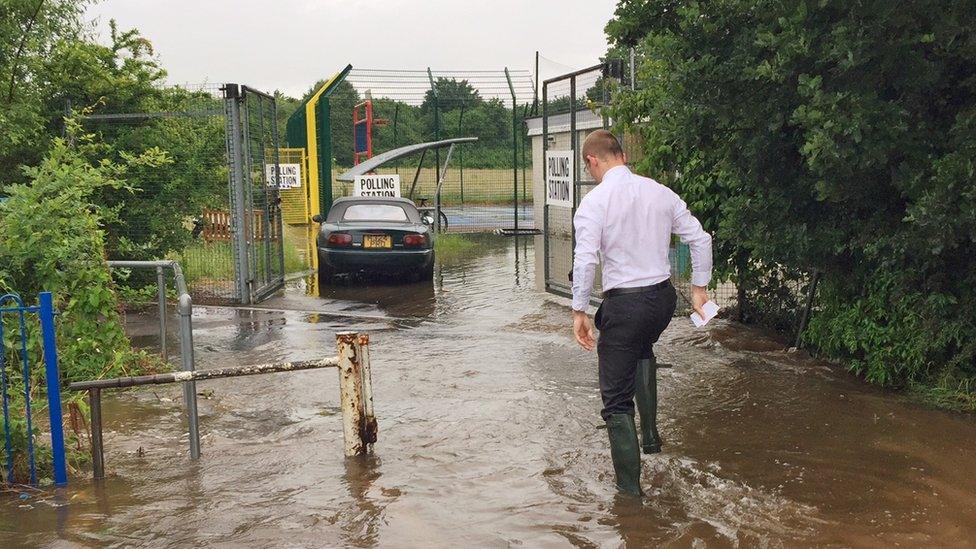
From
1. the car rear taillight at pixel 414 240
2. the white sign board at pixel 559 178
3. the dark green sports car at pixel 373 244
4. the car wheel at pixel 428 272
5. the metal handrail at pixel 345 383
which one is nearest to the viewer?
the metal handrail at pixel 345 383

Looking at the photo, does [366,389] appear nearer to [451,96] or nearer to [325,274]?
[325,274]

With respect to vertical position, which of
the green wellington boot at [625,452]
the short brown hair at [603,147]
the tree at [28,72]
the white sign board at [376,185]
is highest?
the tree at [28,72]

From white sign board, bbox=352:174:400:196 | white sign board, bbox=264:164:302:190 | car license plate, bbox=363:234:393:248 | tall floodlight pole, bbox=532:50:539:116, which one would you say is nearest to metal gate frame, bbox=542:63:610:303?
car license plate, bbox=363:234:393:248

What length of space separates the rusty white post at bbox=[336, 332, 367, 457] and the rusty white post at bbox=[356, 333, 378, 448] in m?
0.02

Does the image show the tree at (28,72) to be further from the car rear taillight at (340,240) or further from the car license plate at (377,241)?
the car license plate at (377,241)

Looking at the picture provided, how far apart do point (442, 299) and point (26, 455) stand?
794 cm

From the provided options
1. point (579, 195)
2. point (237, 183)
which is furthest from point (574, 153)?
point (237, 183)

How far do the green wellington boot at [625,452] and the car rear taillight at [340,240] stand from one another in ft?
31.8

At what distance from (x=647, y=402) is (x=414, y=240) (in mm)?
9083

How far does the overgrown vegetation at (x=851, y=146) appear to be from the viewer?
6.27 meters

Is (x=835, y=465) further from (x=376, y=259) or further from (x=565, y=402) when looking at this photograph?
(x=376, y=259)

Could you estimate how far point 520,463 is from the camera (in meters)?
5.87

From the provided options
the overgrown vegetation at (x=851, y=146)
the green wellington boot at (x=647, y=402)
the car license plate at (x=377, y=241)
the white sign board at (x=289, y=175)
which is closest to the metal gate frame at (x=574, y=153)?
the overgrown vegetation at (x=851, y=146)

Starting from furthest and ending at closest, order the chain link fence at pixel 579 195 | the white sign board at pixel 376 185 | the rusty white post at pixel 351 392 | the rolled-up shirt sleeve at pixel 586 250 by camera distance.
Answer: the white sign board at pixel 376 185 → the chain link fence at pixel 579 195 → the rusty white post at pixel 351 392 → the rolled-up shirt sleeve at pixel 586 250
